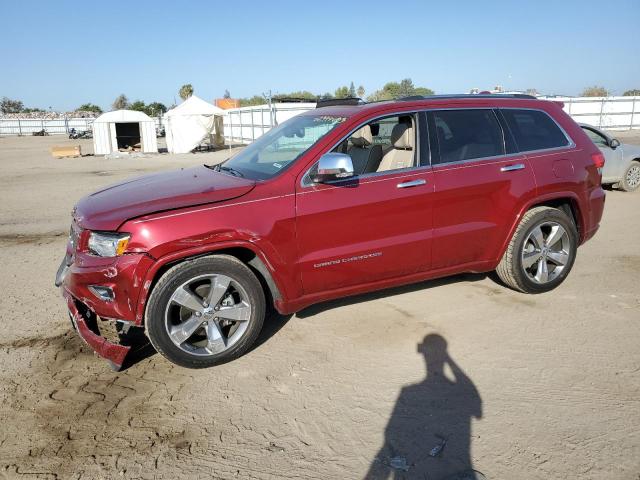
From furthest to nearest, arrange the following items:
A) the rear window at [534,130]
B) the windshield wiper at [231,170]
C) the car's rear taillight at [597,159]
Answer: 1. the car's rear taillight at [597,159]
2. the rear window at [534,130]
3. the windshield wiper at [231,170]

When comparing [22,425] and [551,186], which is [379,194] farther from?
[22,425]

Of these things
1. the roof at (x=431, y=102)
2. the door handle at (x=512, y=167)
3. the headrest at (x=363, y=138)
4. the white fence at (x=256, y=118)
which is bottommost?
the door handle at (x=512, y=167)

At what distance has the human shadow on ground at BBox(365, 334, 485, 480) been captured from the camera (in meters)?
2.67

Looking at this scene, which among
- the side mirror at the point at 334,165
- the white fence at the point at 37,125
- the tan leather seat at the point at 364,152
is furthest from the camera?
the white fence at the point at 37,125

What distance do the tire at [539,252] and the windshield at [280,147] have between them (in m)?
2.04

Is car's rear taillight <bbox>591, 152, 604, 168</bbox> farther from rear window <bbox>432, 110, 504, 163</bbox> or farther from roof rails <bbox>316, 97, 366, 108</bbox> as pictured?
roof rails <bbox>316, 97, 366, 108</bbox>

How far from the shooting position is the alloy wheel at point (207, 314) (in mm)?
3625

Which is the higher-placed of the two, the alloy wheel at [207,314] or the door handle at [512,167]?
the door handle at [512,167]

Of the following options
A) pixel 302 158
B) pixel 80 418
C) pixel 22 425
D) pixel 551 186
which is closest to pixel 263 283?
pixel 302 158

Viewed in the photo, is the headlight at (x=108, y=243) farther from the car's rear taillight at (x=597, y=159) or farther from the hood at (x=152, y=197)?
the car's rear taillight at (x=597, y=159)

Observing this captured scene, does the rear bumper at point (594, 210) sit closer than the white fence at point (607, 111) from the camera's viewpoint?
Yes

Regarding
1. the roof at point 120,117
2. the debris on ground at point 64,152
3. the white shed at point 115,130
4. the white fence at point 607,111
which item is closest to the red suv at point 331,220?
the debris on ground at point 64,152

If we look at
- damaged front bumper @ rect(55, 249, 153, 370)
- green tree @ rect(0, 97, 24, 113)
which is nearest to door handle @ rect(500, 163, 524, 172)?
damaged front bumper @ rect(55, 249, 153, 370)

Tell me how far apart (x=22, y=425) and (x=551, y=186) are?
4.62 metres
